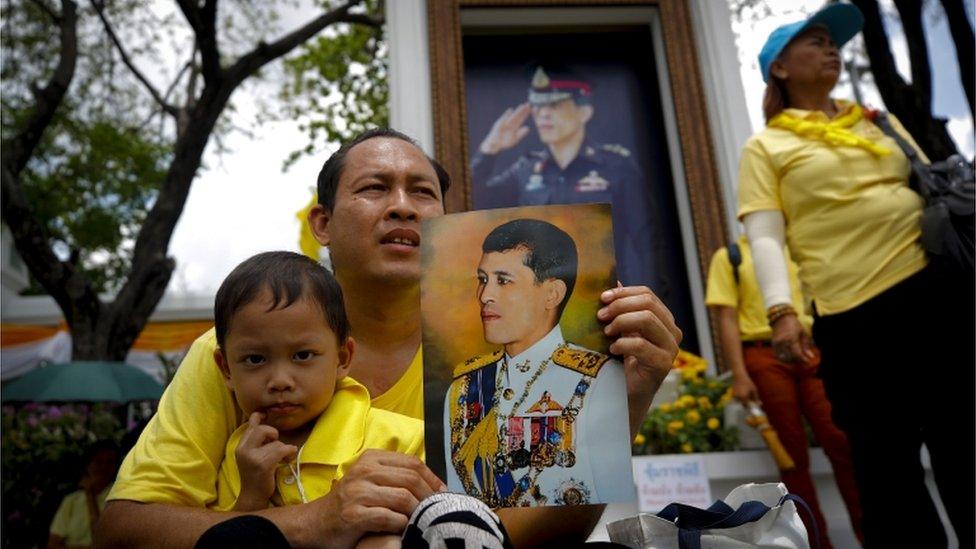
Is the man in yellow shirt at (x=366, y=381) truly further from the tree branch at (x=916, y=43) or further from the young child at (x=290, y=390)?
the tree branch at (x=916, y=43)

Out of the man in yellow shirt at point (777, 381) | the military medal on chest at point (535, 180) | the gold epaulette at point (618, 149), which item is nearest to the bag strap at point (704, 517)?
the man in yellow shirt at point (777, 381)

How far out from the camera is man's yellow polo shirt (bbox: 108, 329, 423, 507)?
1293 millimetres

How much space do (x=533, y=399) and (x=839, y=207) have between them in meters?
1.74

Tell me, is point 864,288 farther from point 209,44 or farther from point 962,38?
point 209,44

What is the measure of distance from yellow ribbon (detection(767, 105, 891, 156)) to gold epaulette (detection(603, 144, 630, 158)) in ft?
13.1

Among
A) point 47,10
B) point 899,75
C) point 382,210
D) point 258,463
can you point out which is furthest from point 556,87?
point 47,10

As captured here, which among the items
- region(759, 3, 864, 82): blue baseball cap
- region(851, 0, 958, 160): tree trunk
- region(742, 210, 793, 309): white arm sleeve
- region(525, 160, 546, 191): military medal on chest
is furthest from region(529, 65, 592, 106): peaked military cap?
region(742, 210, 793, 309): white arm sleeve

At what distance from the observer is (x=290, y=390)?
1.33 metres

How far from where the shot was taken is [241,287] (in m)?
1.38

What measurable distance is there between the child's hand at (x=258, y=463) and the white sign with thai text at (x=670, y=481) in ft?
9.77

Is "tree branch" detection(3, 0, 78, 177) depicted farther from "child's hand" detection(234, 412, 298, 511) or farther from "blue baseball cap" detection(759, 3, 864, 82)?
"child's hand" detection(234, 412, 298, 511)

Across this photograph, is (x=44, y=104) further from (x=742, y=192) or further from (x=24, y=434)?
(x=742, y=192)

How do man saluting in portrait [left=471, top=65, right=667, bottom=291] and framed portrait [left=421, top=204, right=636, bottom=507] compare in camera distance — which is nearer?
framed portrait [left=421, top=204, right=636, bottom=507]

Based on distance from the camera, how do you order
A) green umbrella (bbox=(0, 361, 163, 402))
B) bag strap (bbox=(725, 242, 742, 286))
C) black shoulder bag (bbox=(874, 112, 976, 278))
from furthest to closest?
green umbrella (bbox=(0, 361, 163, 402))
bag strap (bbox=(725, 242, 742, 286))
black shoulder bag (bbox=(874, 112, 976, 278))
